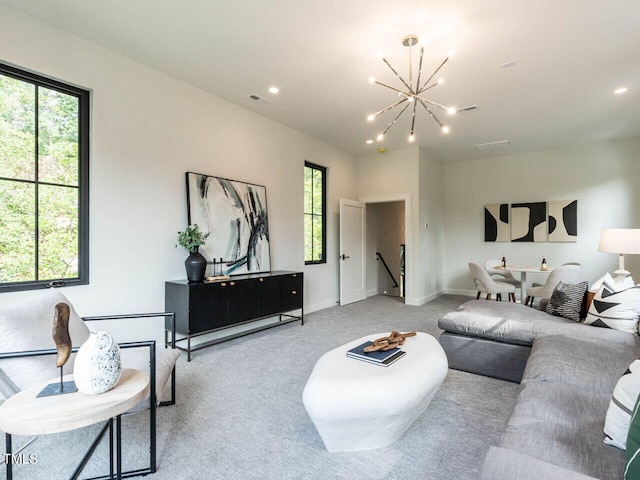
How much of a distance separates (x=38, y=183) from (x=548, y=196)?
7.96 meters

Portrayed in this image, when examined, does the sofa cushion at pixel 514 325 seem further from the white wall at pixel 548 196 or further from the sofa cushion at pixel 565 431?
the white wall at pixel 548 196

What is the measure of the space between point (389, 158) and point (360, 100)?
2.51m

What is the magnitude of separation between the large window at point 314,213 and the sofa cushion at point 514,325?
10.1ft

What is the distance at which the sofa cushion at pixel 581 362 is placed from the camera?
70.6 inches

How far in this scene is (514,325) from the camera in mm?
2859

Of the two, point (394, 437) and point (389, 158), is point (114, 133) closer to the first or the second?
point (394, 437)

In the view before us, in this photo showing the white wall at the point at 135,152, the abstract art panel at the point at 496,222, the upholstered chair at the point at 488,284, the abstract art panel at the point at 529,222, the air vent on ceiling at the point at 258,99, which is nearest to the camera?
the white wall at the point at 135,152

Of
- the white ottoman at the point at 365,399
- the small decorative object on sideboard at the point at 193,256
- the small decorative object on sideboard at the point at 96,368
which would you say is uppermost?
the small decorative object on sideboard at the point at 193,256

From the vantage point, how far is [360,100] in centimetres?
437

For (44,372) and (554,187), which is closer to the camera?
(44,372)

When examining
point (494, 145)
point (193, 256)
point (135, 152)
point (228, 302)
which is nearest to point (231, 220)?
point (193, 256)

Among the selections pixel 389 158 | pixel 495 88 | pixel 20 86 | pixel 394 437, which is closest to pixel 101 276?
pixel 20 86

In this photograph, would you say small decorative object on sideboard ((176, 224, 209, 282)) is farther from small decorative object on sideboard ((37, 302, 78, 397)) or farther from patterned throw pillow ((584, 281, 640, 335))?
patterned throw pillow ((584, 281, 640, 335))

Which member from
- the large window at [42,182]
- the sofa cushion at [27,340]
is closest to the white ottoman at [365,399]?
the sofa cushion at [27,340]
